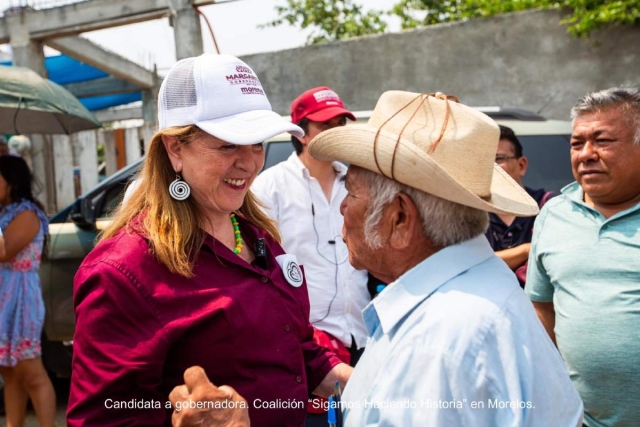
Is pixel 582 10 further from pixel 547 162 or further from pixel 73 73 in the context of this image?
pixel 73 73

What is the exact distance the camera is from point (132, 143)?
11148mm

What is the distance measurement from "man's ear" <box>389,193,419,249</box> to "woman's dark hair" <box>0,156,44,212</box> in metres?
3.40

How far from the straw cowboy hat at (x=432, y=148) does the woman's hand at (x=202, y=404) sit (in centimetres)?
62

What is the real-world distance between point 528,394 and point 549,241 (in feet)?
4.94

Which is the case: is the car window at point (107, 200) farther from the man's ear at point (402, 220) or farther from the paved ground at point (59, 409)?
the man's ear at point (402, 220)


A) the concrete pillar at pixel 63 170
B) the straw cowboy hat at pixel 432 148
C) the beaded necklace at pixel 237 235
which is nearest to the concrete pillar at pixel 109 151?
the concrete pillar at pixel 63 170

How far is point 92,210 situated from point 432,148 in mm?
3615

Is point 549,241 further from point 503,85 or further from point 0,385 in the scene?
point 503,85

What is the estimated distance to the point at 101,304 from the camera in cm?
159

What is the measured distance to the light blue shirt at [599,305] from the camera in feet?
7.77

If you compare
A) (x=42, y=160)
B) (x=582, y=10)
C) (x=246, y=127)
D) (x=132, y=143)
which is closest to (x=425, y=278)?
(x=246, y=127)

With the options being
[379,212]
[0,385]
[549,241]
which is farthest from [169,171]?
[0,385]

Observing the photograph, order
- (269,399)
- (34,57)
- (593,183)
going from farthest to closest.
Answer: (34,57)
(593,183)
(269,399)

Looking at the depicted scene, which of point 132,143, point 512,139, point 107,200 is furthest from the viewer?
point 132,143
